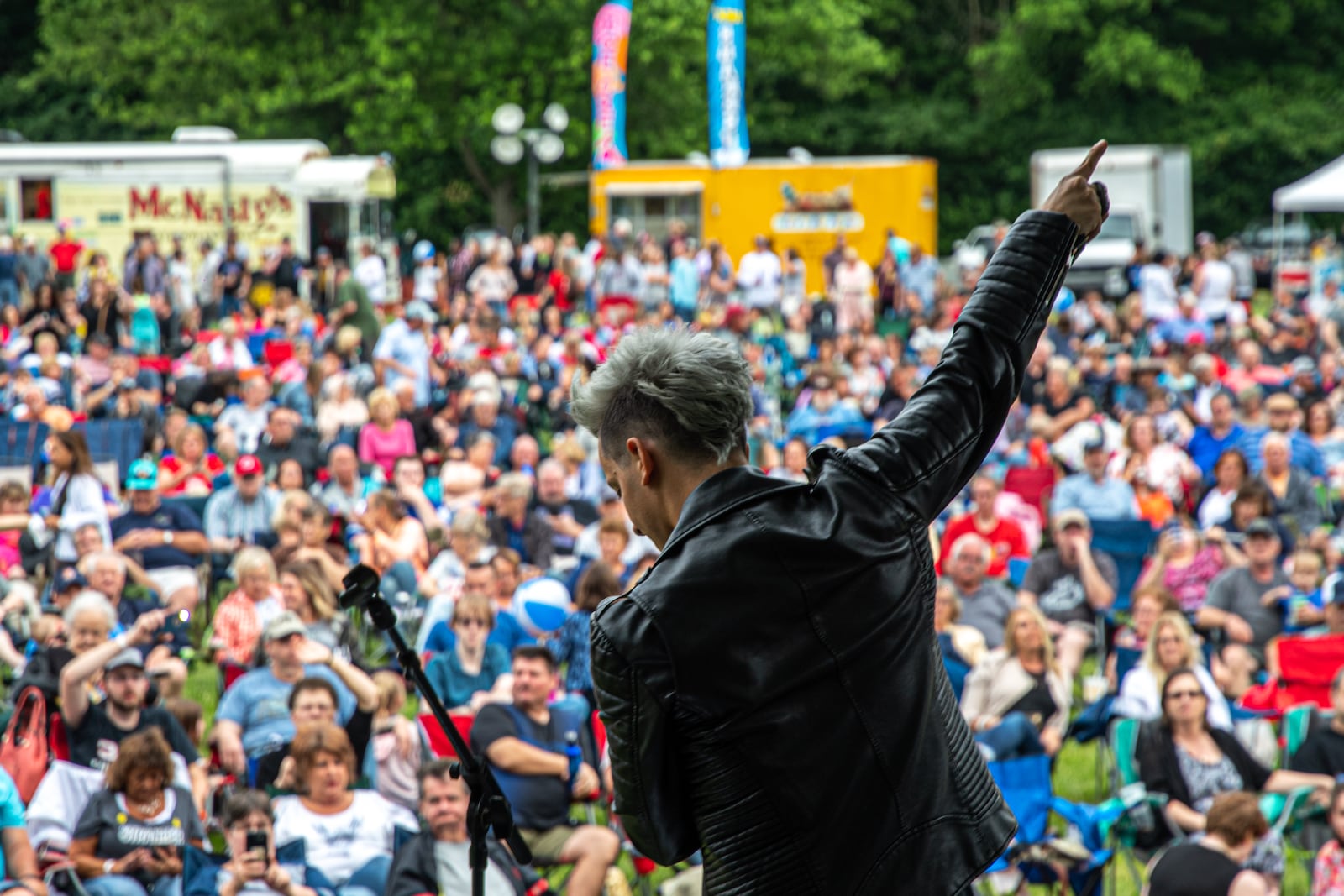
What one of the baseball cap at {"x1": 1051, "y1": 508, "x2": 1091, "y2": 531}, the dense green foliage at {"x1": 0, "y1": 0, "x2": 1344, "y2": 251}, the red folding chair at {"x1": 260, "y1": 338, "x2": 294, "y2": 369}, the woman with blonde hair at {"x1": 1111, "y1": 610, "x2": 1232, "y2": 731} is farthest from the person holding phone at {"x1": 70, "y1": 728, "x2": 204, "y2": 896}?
the dense green foliage at {"x1": 0, "y1": 0, "x2": 1344, "y2": 251}

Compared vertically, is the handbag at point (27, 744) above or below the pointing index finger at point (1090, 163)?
below

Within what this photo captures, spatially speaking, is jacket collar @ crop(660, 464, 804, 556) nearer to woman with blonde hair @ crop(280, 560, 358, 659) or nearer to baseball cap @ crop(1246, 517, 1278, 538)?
woman with blonde hair @ crop(280, 560, 358, 659)

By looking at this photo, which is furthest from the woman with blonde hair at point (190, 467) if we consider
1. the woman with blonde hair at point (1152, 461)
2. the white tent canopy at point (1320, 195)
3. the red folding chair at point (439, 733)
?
the white tent canopy at point (1320, 195)

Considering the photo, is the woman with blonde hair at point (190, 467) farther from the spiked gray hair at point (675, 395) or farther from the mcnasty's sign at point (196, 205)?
the mcnasty's sign at point (196, 205)

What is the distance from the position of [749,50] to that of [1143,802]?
27267mm

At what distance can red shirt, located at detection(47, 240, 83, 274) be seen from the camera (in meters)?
19.3

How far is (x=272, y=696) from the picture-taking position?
6.35 metres

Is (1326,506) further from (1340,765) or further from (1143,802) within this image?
(1143,802)

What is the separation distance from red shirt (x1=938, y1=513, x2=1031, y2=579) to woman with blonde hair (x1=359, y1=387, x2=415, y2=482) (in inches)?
155

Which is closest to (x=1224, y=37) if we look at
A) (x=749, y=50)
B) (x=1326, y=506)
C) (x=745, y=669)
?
(x=749, y=50)

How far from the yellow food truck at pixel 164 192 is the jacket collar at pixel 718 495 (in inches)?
774

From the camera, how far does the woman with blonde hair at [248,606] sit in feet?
24.1

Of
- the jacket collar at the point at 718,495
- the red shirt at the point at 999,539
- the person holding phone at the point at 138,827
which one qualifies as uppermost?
the jacket collar at the point at 718,495

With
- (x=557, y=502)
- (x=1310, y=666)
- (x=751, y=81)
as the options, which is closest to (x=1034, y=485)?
(x=557, y=502)
